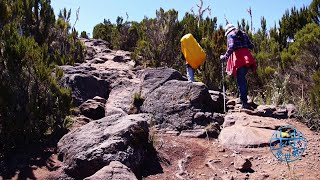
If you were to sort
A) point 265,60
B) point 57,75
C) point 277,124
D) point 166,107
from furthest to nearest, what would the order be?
Result: 1. point 265,60
2. point 166,107
3. point 57,75
4. point 277,124

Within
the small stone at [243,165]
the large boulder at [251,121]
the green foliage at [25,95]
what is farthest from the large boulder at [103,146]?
the large boulder at [251,121]

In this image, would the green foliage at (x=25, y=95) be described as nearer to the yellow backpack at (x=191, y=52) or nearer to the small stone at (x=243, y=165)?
the yellow backpack at (x=191, y=52)

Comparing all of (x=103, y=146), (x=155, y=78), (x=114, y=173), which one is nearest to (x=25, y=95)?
(x=103, y=146)

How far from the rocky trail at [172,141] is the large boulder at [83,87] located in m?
0.22

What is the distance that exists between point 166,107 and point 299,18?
822 centimetres

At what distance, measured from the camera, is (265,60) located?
10.3 meters

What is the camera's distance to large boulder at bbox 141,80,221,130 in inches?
253

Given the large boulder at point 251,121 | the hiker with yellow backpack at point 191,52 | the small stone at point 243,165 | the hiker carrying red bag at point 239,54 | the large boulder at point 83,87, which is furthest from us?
the large boulder at point 83,87

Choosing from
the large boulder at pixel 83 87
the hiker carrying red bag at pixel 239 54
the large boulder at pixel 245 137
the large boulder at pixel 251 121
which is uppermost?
the hiker carrying red bag at pixel 239 54

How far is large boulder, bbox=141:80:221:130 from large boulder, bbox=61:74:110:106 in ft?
5.10

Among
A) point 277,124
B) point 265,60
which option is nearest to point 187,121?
point 277,124

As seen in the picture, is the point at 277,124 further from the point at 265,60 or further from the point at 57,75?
the point at 265,60

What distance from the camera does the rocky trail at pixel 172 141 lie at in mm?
4566

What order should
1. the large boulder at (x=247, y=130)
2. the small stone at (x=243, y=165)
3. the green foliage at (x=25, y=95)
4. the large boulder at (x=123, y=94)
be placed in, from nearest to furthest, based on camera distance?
1. the small stone at (x=243, y=165)
2. the green foliage at (x=25, y=95)
3. the large boulder at (x=247, y=130)
4. the large boulder at (x=123, y=94)
